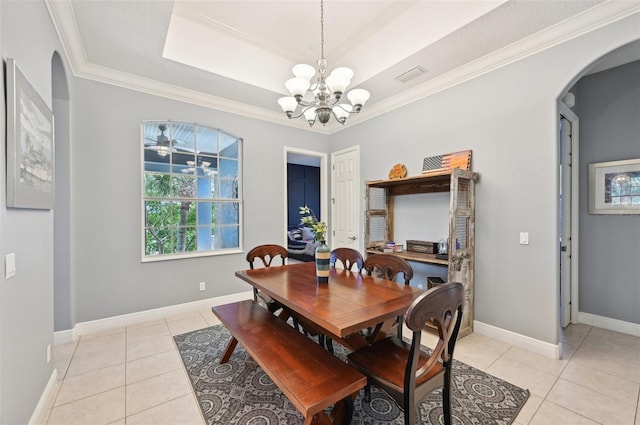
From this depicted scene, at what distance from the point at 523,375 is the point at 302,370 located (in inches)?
76.0

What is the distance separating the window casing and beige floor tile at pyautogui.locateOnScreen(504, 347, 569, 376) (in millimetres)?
3519

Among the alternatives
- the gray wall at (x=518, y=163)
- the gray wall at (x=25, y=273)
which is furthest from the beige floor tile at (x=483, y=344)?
the gray wall at (x=25, y=273)

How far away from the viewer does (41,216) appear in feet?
6.18

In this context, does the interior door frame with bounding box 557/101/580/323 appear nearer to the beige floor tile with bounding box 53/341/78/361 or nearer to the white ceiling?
the white ceiling

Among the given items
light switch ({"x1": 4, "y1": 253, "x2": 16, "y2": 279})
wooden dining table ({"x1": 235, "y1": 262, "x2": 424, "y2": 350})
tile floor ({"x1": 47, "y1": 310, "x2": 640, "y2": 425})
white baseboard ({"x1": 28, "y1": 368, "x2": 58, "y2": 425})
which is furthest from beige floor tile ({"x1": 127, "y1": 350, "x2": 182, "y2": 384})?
light switch ({"x1": 4, "y1": 253, "x2": 16, "y2": 279})

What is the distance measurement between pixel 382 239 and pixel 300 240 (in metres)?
4.42

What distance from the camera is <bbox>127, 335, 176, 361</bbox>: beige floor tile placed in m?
2.59

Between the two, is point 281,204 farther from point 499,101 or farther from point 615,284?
point 615,284

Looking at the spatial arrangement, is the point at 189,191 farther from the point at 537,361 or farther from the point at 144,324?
the point at 537,361

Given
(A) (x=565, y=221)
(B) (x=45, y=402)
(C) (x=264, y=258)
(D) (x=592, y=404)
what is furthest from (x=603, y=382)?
(B) (x=45, y=402)

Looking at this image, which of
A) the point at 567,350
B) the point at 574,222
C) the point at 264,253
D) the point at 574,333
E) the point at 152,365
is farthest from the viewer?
the point at 574,222

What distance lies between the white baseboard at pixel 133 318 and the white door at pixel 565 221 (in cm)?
406

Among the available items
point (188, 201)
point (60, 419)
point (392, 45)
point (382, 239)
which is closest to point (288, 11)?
point (392, 45)

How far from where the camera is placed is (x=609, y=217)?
306 cm
